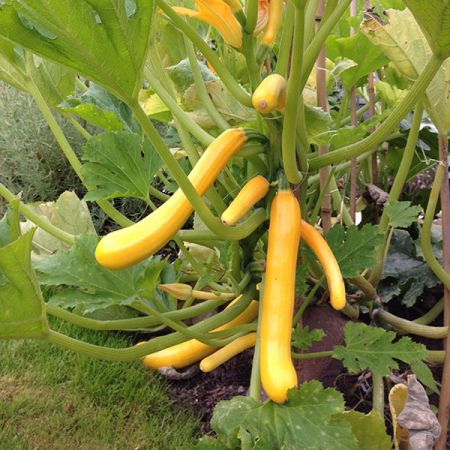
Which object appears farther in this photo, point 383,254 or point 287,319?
point 383,254

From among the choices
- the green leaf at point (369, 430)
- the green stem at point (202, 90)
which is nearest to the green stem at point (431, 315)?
the green leaf at point (369, 430)

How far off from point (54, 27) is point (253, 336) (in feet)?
2.62

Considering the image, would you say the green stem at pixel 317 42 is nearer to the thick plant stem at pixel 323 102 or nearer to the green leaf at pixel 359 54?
the thick plant stem at pixel 323 102

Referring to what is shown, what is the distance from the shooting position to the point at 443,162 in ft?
3.75

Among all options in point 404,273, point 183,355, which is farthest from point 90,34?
point 404,273

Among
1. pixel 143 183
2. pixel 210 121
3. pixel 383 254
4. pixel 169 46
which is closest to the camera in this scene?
pixel 143 183

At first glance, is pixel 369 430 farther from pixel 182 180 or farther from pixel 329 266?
pixel 182 180

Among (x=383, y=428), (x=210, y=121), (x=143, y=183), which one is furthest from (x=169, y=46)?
(x=383, y=428)

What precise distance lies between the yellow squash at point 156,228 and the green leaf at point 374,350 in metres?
0.39

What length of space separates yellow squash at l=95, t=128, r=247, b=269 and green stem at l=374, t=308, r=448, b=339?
66 cm

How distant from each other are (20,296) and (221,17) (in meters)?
0.51

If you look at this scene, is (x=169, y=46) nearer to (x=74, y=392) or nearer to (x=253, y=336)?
(x=253, y=336)

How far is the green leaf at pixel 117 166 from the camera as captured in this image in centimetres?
113

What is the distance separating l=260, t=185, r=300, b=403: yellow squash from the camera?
0.87 meters
